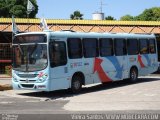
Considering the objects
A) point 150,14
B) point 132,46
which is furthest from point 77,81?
point 150,14

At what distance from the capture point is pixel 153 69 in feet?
84.8

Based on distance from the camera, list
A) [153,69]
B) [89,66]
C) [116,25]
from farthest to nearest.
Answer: [116,25]
[153,69]
[89,66]

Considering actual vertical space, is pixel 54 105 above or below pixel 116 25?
below

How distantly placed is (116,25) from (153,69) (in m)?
9.82

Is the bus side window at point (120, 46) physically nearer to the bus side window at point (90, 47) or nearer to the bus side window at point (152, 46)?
the bus side window at point (90, 47)

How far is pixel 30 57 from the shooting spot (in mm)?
17438

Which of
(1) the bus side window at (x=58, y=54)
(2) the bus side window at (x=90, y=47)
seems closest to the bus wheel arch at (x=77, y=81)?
(2) the bus side window at (x=90, y=47)

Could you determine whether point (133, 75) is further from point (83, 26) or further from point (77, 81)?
point (83, 26)

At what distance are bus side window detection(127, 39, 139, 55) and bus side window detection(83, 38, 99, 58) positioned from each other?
3.37 metres

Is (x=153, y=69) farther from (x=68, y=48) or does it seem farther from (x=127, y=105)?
(x=127, y=105)

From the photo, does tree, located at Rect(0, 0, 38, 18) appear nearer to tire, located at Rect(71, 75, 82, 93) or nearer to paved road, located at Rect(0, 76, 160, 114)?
paved road, located at Rect(0, 76, 160, 114)

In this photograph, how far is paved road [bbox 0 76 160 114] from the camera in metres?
14.0

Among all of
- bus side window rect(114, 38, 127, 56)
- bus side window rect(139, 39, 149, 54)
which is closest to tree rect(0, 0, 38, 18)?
bus side window rect(139, 39, 149, 54)

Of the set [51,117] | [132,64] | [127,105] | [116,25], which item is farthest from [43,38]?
[116,25]
